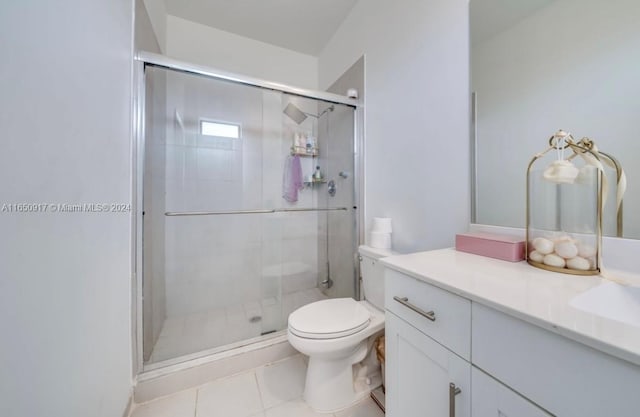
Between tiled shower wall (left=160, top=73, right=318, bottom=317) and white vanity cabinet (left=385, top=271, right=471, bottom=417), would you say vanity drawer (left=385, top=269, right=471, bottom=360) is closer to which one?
white vanity cabinet (left=385, top=271, right=471, bottom=417)

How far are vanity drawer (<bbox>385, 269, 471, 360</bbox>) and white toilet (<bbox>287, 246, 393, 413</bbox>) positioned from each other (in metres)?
0.42

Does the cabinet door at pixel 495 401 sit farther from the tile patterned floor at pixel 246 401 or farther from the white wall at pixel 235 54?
the white wall at pixel 235 54

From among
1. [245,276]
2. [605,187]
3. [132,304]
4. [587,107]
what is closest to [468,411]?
[605,187]

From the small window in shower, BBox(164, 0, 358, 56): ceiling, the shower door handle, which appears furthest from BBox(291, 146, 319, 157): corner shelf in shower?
BBox(164, 0, 358, 56): ceiling

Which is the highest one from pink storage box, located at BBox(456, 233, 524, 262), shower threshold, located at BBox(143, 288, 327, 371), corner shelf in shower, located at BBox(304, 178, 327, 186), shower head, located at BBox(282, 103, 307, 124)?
shower head, located at BBox(282, 103, 307, 124)

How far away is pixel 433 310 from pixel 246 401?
1150 millimetres

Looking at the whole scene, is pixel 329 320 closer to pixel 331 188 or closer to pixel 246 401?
pixel 246 401

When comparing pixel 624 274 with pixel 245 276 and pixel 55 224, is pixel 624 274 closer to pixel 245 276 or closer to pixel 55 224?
pixel 55 224

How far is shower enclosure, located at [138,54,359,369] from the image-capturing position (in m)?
1.69

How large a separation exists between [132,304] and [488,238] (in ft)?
5.50

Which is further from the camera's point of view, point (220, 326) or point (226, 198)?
point (226, 198)

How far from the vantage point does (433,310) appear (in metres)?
0.60

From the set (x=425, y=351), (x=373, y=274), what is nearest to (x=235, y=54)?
(x=373, y=274)

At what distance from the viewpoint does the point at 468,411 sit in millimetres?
520
